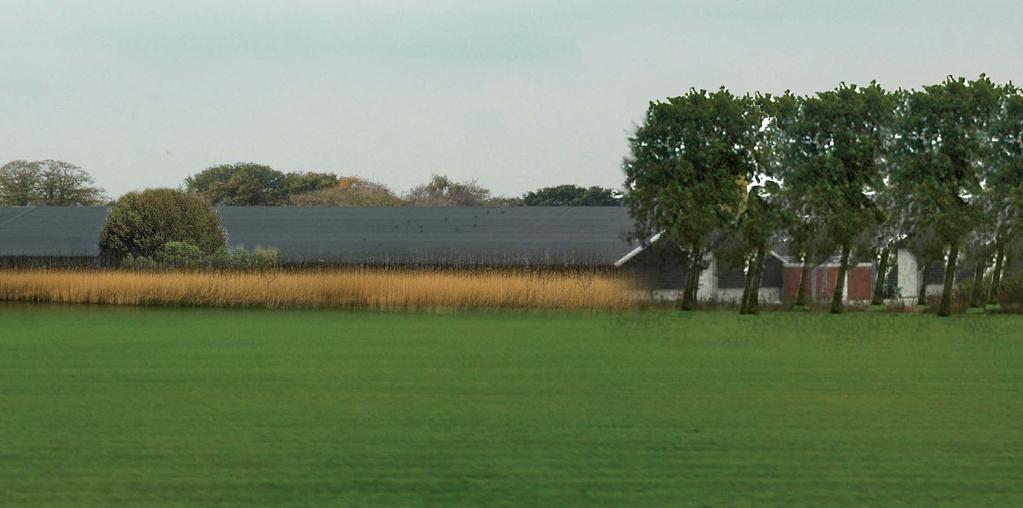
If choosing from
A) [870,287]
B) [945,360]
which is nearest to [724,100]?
[870,287]

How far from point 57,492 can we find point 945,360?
11.2 metres

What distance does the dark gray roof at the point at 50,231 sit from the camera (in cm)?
5469

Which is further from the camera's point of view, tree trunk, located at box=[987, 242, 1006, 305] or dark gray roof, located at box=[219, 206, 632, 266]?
dark gray roof, located at box=[219, 206, 632, 266]

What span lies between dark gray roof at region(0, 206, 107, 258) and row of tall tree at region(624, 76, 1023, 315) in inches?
1116

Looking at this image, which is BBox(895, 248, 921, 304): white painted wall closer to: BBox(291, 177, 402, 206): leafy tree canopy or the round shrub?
the round shrub

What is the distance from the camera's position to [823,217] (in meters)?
31.8

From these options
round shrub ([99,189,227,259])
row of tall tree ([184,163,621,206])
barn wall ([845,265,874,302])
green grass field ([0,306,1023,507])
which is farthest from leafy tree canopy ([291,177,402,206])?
green grass field ([0,306,1023,507])

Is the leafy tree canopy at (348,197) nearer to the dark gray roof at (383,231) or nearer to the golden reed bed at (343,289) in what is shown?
the dark gray roof at (383,231)

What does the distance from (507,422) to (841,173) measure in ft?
78.4

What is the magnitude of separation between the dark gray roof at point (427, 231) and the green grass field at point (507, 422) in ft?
110

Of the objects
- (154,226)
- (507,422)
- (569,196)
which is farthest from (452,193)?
(507,422)

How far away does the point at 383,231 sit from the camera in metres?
55.4

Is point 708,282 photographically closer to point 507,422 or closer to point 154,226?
point 154,226

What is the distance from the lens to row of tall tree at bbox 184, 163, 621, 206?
83312mm
